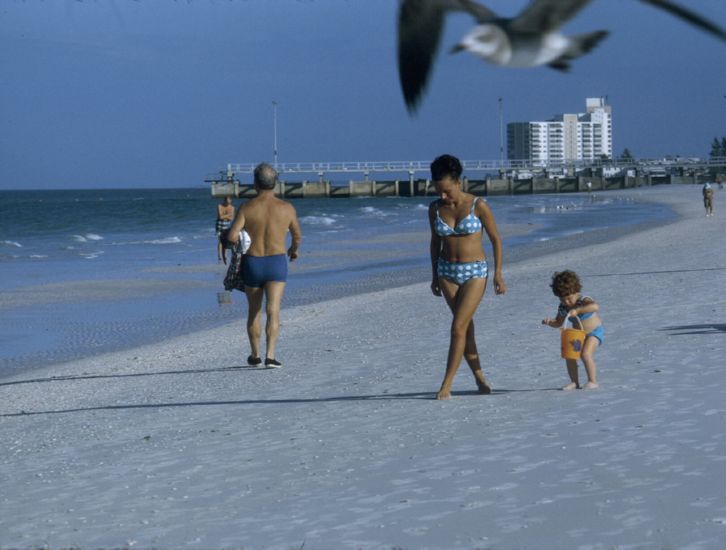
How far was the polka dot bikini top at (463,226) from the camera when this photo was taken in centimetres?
676

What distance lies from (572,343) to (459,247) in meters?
1.30

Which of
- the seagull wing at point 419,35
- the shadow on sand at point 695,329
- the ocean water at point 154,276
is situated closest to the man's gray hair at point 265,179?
the shadow on sand at point 695,329

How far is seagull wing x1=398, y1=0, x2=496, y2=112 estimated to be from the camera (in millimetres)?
731

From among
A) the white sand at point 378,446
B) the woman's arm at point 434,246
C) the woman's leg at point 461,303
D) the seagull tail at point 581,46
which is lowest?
the white sand at point 378,446

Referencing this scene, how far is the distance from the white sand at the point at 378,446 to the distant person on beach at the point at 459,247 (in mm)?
650

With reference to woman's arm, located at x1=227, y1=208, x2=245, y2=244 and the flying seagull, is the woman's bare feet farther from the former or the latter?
the flying seagull

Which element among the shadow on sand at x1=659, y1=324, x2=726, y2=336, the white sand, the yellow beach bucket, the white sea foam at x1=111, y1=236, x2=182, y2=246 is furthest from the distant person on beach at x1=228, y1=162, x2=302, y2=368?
the white sea foam at x1=111, y1=236, x2=182, y2=246

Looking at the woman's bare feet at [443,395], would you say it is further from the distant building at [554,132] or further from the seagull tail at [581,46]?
the seagull tail at [581,46]

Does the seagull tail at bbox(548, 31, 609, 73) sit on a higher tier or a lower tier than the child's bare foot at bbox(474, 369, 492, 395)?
higher

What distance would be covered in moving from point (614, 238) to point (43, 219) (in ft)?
150

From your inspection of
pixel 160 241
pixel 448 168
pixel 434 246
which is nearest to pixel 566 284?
pixel 434 246

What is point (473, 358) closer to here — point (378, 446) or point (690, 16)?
point (378, 446)

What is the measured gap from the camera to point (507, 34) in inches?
29.0

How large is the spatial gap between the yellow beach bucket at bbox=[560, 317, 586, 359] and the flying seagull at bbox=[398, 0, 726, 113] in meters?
7.12
